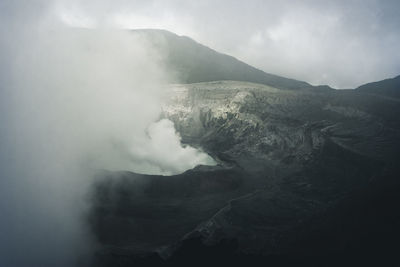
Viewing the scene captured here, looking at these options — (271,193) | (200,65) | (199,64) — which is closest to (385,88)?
(200,65)

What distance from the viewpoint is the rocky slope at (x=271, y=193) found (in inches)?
1391

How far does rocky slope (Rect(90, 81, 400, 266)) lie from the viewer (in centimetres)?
3534

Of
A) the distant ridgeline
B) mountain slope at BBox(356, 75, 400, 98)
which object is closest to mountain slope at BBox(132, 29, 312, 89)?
the distant ridgeline

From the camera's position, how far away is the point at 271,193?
164ft

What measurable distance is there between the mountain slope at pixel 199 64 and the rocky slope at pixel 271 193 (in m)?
38.4

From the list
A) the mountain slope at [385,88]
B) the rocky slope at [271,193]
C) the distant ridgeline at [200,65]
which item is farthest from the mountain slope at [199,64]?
the rocky slope at [271,193]

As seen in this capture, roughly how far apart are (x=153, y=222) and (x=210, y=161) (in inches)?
1283

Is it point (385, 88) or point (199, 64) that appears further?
point (199, 64)

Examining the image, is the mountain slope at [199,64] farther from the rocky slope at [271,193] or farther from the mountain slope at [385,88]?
the rocky slope at [271,193]

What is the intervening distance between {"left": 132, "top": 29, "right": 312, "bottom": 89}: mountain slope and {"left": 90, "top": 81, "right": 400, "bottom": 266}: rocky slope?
126 ft

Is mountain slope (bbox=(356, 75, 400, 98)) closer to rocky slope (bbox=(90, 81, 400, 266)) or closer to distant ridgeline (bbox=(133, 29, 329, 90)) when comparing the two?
distant ridgeline (bbox=(133, 29, 329, 90))

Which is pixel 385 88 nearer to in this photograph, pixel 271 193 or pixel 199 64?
pixel 199 64

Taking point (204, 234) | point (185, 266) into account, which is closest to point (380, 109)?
point (204, 234)

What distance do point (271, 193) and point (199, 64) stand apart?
90.7 m
